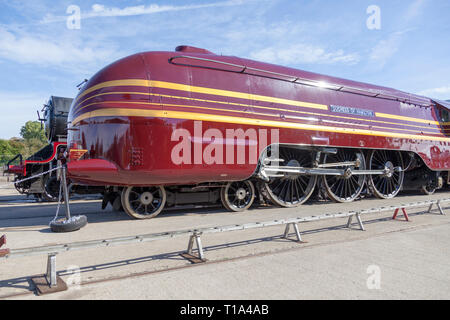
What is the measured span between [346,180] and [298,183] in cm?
184

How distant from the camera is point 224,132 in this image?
7027mm

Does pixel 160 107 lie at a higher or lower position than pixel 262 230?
higher

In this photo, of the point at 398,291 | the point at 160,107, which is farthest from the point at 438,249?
the point at 160,107

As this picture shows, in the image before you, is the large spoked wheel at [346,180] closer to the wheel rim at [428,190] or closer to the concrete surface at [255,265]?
the concrete surface at [255,265]

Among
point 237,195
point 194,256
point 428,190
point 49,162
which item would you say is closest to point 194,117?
point 237,195

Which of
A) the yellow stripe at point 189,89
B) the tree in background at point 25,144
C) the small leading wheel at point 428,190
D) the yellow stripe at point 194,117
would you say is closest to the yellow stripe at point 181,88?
the yellow stripe at point 189,89

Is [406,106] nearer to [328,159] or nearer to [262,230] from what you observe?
[328,159]

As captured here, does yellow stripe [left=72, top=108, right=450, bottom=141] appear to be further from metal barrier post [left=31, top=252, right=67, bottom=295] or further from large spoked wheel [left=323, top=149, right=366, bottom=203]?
metal barrier post [left=31, top=252, right=67, bottom=295]

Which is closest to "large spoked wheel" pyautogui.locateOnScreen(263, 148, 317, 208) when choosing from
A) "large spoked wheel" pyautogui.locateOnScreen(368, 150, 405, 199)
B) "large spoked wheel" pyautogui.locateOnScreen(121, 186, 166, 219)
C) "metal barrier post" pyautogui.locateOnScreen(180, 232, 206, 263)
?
"large spoked wheel" pyautogui.locateOnScreen(368, 150, 405, 199)

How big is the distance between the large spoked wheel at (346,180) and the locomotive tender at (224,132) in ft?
0.12

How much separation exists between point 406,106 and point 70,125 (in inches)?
421
